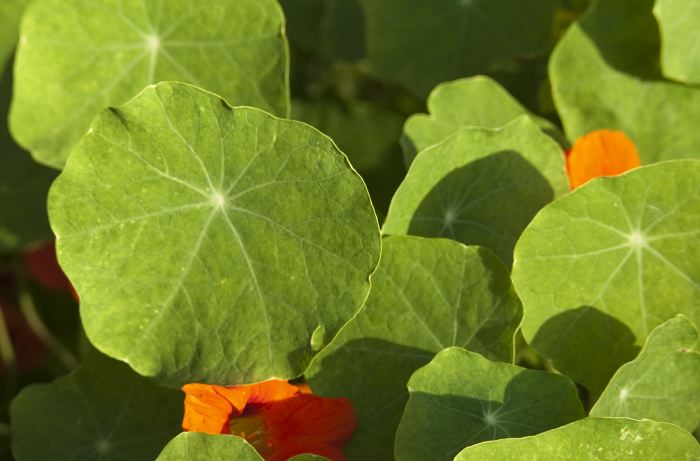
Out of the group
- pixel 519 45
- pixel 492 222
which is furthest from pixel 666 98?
pixel 492 222

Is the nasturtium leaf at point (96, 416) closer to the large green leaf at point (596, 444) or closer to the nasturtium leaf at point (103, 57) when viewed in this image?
the nasturtium leaf at point (103, 57)

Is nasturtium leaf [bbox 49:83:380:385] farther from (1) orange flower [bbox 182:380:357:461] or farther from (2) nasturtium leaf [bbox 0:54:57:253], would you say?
(2) nasturtium leaf [bbox 0:54:57:253]

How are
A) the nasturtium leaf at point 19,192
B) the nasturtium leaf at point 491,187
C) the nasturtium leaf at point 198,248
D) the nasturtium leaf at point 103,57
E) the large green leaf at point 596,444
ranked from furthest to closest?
1. the nasturtium leaf at point 19,192
2. the nasturtium leaf at point 103,57
3. the nasturtium leaf at point 491,187
4. the nasturtium leaf at point 198,248
5. the large green leaf at point 596,444

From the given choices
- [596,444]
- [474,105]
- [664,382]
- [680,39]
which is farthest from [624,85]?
[596,444]

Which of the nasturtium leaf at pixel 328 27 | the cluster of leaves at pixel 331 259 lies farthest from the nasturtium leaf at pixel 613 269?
the nasturtium leaf at pixel 328 27

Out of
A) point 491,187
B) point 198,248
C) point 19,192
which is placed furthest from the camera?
point 19,192

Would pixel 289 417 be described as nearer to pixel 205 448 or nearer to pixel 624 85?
pixel 205 448

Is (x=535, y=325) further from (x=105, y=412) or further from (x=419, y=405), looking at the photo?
(x=105, y=412)
